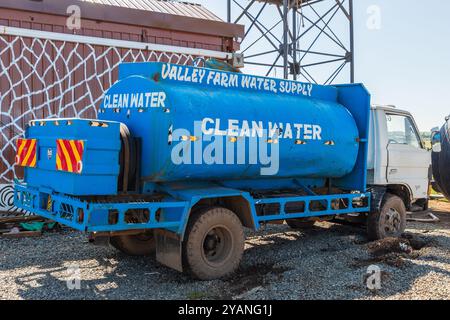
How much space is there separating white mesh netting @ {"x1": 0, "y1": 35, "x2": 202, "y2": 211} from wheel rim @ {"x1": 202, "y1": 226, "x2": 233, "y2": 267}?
5.34 meters

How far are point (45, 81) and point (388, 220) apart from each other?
7445 millimetres

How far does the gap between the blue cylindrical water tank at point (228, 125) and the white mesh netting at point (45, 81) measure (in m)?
3.76

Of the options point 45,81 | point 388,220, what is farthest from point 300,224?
point 45,81

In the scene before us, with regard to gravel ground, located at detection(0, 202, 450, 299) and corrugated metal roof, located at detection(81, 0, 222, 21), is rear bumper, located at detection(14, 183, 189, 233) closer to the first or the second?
gravel ground, located at detection(0, 202, 450, 299)

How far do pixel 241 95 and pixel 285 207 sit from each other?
187 centimetres

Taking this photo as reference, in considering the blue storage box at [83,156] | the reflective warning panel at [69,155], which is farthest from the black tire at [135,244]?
the reflective warning panel at [69,155]

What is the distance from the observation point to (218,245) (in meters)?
6.57

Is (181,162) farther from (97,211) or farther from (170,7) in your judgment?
(170,7)

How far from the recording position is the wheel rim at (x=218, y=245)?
6441 mm

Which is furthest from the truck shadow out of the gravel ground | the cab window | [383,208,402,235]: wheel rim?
the cab window

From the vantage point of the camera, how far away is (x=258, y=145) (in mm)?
6914

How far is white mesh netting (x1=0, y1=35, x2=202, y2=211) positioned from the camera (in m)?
9.82

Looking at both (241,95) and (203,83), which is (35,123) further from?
(241,95)
